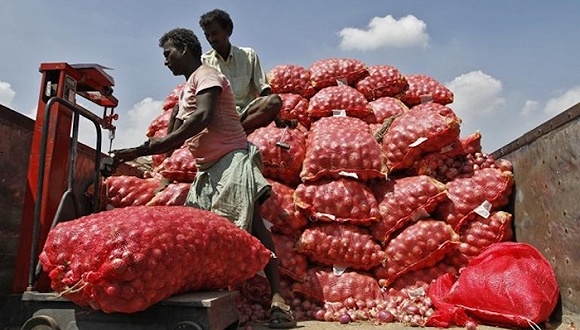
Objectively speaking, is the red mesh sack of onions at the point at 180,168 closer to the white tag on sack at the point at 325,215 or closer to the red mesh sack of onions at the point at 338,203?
the red mesh sack of onions at the point at 338,203

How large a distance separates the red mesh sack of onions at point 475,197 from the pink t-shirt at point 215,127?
143 centimetres

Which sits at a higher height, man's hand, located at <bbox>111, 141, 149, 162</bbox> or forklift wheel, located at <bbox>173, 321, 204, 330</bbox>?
man's hand, located at <bbox>111, 141, 149, 162</bbox>

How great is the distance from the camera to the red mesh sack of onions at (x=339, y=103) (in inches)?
139

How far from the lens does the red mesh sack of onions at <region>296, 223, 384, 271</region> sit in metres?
2.77

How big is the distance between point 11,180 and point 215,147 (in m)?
0.99

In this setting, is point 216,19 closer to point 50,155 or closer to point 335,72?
point 335,72

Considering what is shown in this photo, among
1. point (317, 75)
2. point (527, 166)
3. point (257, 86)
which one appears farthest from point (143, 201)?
point (527, 166)

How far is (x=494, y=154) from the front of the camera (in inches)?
135

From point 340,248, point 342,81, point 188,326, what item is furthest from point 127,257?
point 342,81

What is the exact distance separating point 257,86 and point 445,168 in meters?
1.48

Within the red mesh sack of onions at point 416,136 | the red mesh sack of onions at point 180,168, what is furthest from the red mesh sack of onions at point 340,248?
the red mesh sack of onions at point 180,168

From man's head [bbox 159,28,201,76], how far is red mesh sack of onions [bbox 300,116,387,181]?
37.8 inches

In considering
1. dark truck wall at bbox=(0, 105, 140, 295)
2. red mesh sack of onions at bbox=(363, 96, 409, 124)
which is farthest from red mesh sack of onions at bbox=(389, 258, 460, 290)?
dark truck wall at bbox=(0, 105, 140, 295)

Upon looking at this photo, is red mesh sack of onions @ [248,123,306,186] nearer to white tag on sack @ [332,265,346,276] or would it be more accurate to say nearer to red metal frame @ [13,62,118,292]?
white tag on sack @ [332,265,346,276]
